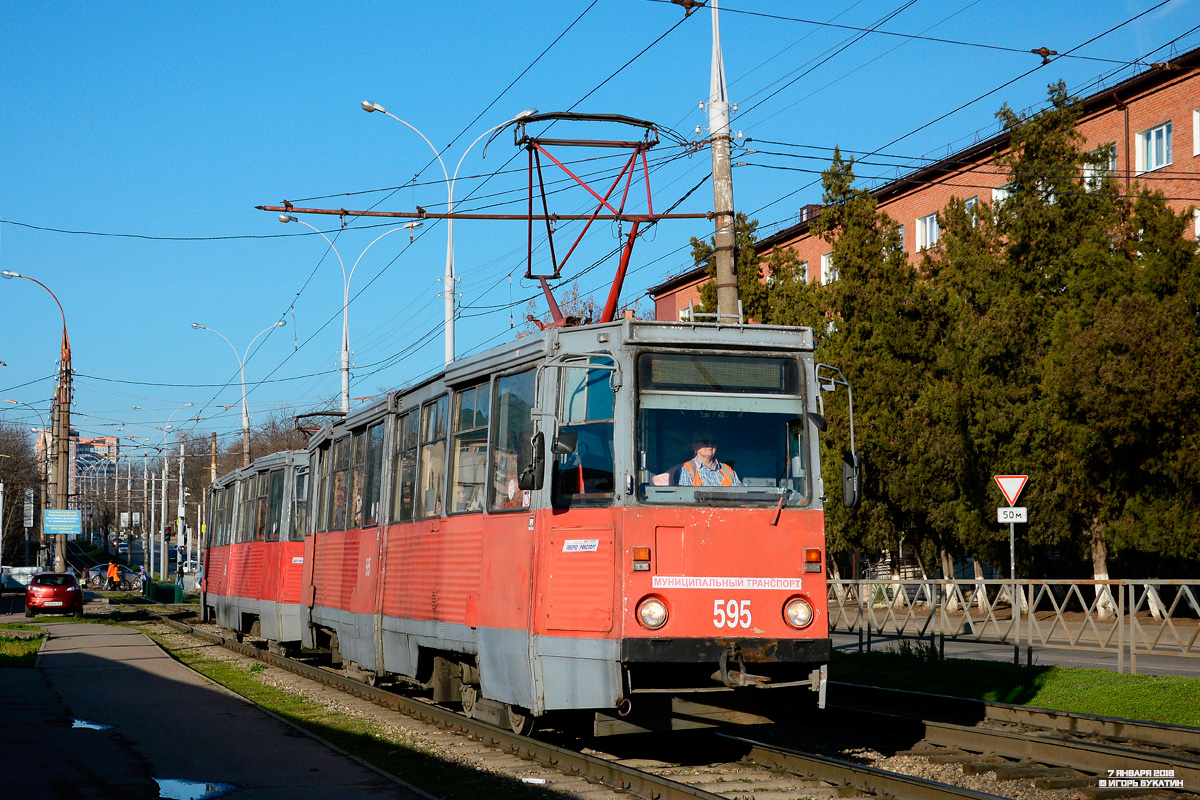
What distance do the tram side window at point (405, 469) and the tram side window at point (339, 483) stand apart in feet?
8.68

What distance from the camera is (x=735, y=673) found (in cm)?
903

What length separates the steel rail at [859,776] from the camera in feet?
26.7

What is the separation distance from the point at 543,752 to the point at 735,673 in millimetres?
2192

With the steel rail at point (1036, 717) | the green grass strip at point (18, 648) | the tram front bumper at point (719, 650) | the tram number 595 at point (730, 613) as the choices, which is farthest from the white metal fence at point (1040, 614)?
the green grass strip at point (18, 648)

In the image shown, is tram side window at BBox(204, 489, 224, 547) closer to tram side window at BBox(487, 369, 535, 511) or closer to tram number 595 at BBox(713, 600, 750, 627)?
tram side window at BBox(487, 369, 535, 511)

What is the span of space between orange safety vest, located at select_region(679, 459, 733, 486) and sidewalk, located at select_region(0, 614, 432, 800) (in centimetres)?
→ 306

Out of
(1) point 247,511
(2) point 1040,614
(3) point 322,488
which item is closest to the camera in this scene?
(3) point 322,488

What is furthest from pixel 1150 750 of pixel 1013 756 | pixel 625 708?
pixel 625 708

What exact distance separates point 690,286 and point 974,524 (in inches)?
1391

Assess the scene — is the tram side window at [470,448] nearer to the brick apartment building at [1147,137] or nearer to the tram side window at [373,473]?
the tram side window at [373,473]

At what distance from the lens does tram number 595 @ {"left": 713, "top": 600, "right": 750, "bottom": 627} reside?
30.0 feet

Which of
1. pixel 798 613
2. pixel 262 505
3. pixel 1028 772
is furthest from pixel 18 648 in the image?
pixel 1028 772

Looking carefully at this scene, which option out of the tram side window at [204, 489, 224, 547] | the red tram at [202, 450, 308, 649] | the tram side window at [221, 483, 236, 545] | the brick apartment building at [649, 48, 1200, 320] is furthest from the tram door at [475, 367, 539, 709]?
the tram side window at [204, 489, 224, 547]

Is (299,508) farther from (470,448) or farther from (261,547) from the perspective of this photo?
(470,448)
